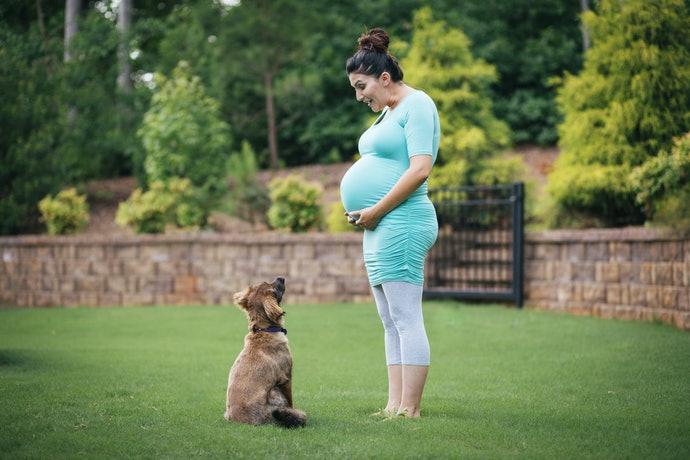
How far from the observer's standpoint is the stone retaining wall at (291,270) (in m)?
9.07

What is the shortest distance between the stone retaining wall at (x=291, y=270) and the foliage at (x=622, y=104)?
44.1 inches

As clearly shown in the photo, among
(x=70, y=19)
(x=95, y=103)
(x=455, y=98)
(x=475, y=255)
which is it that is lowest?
(x=475, y=255)

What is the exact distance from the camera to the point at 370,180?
4148 millimetres

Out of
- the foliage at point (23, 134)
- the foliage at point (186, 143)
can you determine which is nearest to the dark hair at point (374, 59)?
the foliage at point (186, 143)

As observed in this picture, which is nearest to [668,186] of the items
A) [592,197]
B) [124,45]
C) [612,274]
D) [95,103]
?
[612,274]

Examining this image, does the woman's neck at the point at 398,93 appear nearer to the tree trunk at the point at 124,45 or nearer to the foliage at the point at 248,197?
the foliage at the point at 248,197

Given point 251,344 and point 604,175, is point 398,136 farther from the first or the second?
point 604,175

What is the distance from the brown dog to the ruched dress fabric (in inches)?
25.7

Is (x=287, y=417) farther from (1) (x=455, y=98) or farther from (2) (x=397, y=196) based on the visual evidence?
(1) (x=455, y=98)

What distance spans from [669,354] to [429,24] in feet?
29.4

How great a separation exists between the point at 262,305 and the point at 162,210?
9980mm

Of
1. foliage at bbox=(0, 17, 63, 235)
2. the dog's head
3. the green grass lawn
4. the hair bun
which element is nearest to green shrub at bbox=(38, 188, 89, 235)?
foliage at bbox=(0, 17, 63, 235)

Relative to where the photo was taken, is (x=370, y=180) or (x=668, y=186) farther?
(x=668, y=186)

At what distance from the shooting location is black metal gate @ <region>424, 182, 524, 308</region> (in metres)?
10.7
